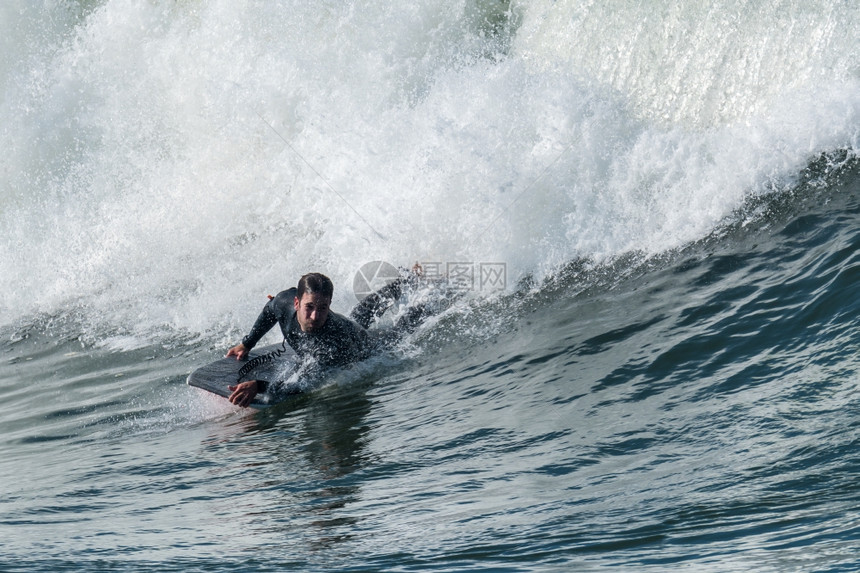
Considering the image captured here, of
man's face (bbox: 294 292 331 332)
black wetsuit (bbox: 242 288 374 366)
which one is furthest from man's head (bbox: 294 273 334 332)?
black wetsuit (bbox: 242 288 374 366)

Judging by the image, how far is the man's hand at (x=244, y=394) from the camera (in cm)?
622

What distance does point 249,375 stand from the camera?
679 cm

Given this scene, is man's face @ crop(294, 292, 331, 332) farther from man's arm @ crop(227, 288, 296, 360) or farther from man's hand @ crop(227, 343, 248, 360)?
man's hand @ crop(227, 343, 248, 360)

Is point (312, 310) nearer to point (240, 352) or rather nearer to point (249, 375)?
point (249, 375)

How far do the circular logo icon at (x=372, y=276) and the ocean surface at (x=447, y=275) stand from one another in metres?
0.05

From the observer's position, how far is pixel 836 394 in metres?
4.39

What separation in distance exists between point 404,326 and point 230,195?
5172 millimetres

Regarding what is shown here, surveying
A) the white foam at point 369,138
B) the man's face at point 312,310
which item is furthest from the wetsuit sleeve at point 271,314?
Result: the white foam at point 369,138

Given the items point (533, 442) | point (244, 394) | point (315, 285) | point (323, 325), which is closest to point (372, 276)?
point (323, 325)

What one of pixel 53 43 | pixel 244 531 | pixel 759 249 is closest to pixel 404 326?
pixel 759 249

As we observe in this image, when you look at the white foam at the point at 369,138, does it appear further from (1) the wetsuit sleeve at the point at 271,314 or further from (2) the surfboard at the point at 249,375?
(2) the surfboard at the point at 249,375

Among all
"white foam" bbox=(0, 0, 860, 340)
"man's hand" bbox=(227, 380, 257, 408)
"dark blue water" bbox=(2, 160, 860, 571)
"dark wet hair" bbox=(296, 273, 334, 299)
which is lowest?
"dark blue water" bbox=(2, 160, 860, 571)

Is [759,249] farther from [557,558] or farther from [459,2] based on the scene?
[459,2]

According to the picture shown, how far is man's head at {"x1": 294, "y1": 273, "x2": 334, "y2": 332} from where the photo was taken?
21.0ft
